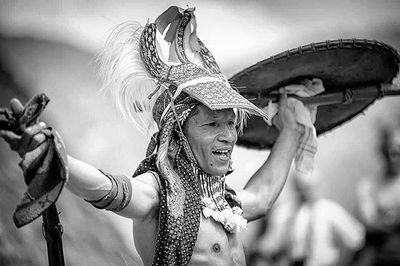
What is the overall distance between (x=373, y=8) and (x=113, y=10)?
1.64 metres

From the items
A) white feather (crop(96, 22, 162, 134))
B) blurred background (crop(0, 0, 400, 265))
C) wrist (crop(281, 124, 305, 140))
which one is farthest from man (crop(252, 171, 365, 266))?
white feather (crop(96, 22, 162, 134))

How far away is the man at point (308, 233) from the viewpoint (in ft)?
12.5

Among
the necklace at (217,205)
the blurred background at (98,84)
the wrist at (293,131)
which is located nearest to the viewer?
the necklace at (217,205)

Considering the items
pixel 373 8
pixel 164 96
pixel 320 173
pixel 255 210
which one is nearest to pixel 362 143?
pixel 320 173

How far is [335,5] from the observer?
14.6 feet

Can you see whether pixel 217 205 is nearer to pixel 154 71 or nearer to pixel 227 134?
pixel 227 134

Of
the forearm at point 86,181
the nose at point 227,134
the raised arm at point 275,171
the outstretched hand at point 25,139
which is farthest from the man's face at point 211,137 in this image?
the outstretched hand at point 25,139

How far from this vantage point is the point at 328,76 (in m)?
2.89

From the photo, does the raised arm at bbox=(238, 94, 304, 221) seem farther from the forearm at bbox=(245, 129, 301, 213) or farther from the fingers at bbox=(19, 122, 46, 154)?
the fingers at bbox=(19, 122, 46, 154)

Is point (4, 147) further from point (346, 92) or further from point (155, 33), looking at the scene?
point (346, 92)

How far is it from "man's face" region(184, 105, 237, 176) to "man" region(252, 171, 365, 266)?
156 cm

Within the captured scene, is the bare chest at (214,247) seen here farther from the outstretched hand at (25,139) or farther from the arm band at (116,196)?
the outstretched hand at (25,139)

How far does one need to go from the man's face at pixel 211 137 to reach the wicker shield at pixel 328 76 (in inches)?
13.0

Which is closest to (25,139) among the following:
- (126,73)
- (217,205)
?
(126,73)
